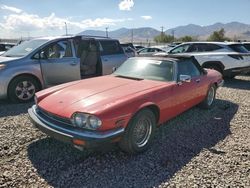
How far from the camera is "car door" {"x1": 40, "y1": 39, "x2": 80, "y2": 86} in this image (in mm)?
6676

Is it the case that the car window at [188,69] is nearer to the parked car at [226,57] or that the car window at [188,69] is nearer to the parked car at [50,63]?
the parked car at [50,63]

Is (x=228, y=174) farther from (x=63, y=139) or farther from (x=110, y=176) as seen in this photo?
(x=63, y=139)

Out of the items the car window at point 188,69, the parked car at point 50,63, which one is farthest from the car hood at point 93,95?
the parked car at point 50,63

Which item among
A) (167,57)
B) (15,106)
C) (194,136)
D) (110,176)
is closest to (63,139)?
(110,176)

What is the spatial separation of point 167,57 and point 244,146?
2.16 m

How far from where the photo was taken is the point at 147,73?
4832mm

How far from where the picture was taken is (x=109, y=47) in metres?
8.09

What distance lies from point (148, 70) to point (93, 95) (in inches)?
57.5

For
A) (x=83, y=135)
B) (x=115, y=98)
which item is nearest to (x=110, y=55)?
(x=115, y=98)

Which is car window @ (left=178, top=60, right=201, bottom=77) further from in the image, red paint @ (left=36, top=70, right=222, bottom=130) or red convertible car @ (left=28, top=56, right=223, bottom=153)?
red paint @ (left=36, top=70, right=222, bottom=130)

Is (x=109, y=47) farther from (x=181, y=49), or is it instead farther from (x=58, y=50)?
(x=181, y=49)

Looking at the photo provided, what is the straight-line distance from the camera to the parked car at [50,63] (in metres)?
6.21

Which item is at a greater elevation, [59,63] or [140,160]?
[59,63]

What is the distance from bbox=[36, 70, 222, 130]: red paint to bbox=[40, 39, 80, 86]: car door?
7.45 feet
